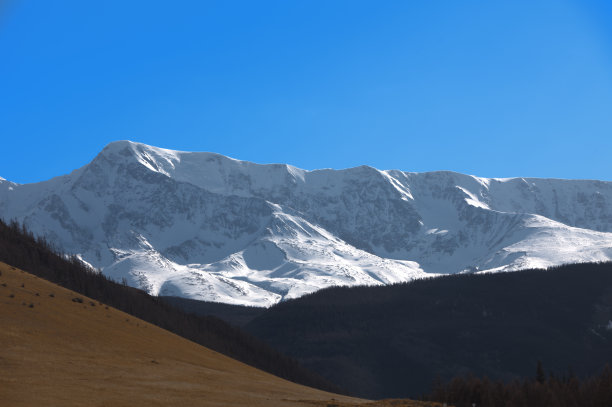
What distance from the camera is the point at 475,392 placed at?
8556 cm

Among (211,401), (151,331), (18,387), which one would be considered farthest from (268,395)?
(151,331)

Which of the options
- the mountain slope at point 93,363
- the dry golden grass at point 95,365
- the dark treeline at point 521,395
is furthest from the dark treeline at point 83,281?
the dark treeline at point 521,395

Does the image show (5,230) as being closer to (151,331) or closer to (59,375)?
(151,331)

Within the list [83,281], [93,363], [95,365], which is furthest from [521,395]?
[83,281]

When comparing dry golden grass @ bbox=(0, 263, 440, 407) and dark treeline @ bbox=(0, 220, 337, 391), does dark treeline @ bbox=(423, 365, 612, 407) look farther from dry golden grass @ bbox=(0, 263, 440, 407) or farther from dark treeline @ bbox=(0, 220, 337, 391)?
dark treeline @ bbox=(0, 220, 337, 391)

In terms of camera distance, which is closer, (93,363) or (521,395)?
(93,363)

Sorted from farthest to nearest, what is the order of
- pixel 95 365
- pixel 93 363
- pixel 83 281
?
pixel 83 281 < pixel 93 363 < pixel 95 365

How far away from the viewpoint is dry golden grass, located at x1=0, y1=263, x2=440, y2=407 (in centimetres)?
4572

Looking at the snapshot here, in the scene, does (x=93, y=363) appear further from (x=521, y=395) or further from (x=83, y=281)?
(x=83, y=281)

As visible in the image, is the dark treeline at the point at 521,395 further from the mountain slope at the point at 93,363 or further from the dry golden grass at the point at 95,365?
the dry golden grass at the point at 95,365

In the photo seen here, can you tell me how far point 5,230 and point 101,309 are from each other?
278 feet

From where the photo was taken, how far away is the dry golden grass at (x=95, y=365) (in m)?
45.7

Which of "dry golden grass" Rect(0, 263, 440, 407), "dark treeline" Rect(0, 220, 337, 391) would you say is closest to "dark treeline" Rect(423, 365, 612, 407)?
"dry golden grass" Rect(0, 263, 440, 407)

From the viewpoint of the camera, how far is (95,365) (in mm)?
54875
